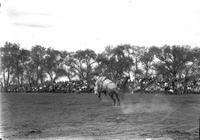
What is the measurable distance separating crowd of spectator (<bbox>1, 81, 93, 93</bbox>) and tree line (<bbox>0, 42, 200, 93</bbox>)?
3.21 ft

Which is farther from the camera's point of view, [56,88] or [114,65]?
[56,88]

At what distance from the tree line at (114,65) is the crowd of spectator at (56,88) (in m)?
0.98

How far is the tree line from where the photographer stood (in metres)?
61.2

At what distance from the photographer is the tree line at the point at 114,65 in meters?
61.2

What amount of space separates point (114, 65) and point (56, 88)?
28.3m

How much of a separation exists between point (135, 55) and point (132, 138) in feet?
179

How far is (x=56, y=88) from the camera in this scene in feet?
263

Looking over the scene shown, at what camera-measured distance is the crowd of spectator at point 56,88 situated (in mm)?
76975

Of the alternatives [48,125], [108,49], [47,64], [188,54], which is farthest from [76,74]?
[48,125]

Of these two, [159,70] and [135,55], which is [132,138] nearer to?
[135,55]

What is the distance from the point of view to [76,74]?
91.9 m

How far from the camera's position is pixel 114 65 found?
178 feet

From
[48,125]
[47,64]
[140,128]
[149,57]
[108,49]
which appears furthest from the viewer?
[47,64]

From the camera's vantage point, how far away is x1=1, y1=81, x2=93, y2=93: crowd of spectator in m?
77.0
